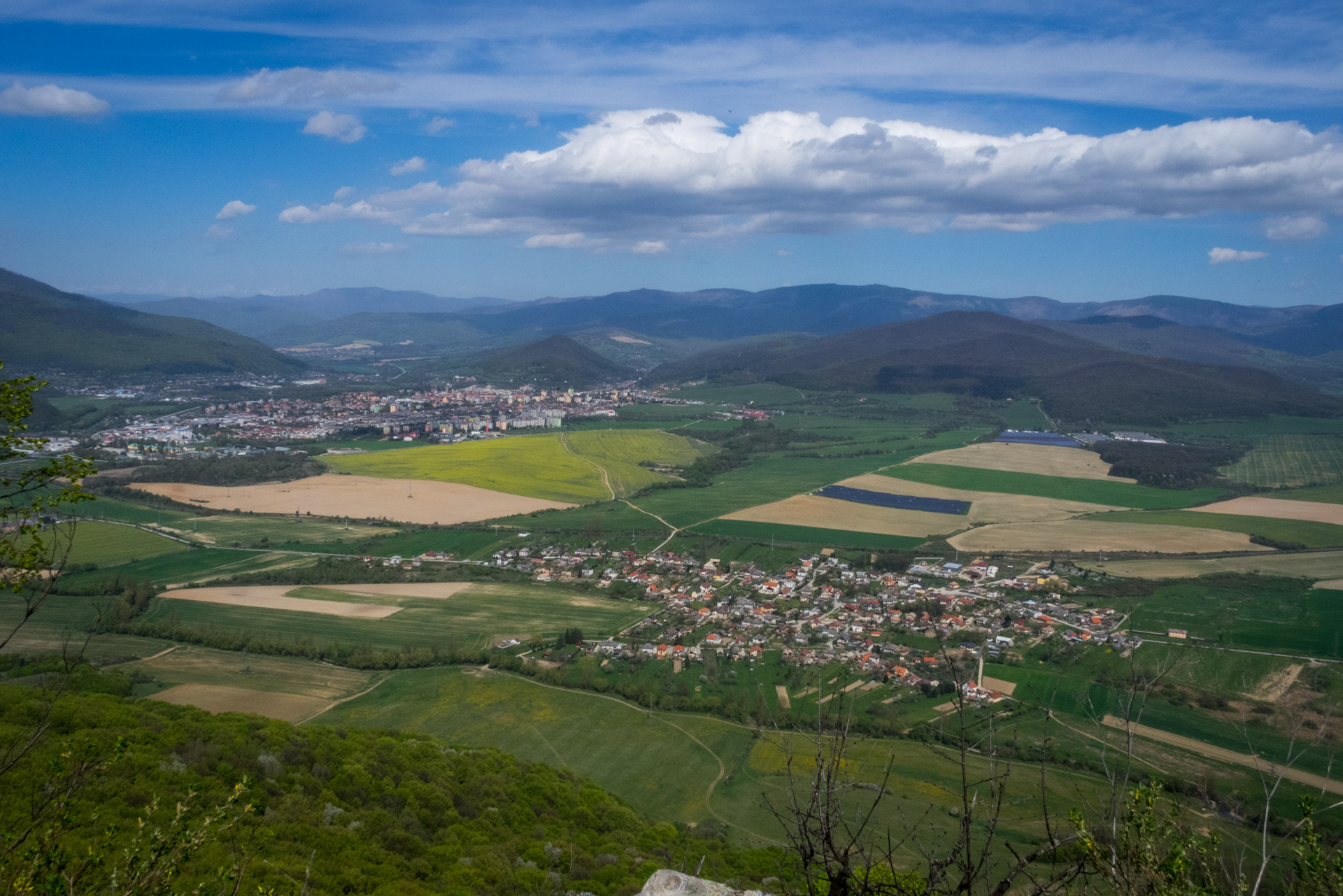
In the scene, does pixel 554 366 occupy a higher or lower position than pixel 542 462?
higher

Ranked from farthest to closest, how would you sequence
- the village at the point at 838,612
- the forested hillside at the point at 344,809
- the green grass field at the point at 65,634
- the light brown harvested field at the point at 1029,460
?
the light brown harvested field at the point at 1029,460
the village at the point at 838,612
the green grass field at the point at 65,634
the forested hillside at the point at 344,809

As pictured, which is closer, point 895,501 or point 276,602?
point 276,602

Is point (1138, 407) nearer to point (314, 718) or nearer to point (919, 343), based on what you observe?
point (919, 343)

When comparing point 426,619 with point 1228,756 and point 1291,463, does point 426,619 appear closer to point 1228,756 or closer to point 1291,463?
point 1228,756

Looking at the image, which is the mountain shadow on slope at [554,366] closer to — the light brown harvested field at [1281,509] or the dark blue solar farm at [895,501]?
the dark blue solar farm at [895,501]

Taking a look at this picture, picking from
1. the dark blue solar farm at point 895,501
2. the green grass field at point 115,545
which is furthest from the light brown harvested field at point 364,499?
the dark blue solar farm at point 895,501

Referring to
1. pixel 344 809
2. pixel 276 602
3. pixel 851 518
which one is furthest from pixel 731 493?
pixel 344 809

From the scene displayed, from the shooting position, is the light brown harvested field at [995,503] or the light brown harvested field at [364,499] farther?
the light brown harvested field at [364,499]

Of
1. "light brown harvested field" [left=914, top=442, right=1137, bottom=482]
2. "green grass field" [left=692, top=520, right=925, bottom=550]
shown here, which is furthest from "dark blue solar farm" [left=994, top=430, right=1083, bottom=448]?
"green grass field" [left=692, top=520, right=925, bottom=550]
